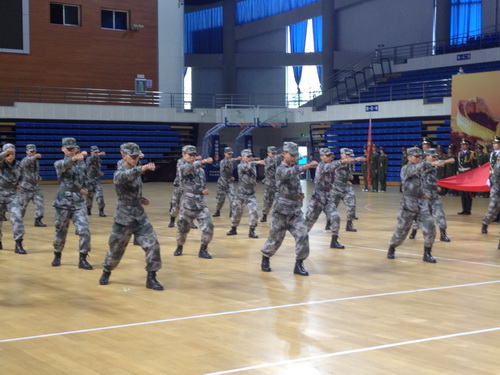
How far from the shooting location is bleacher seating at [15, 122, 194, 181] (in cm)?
4022

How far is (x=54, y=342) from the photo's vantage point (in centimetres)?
823

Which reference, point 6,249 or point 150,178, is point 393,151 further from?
point 6,249

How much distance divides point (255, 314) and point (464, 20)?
34606mm

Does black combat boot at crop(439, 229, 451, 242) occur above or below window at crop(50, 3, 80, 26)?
below

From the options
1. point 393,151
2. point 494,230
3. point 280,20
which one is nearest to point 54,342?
point 494,230

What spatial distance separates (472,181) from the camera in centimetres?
2297

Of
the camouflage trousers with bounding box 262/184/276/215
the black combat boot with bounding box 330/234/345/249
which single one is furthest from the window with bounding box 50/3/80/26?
the black combat boot with bounding box 330/234/345/249

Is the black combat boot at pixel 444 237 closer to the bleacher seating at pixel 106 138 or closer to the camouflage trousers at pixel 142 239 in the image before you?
the camouflage trousers at pixel 142 239

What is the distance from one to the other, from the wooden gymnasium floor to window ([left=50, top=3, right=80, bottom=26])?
2730 centimetres

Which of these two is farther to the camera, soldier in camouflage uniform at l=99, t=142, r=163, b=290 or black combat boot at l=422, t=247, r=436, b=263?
black combat boot at l=422, t=247, r=436, b=263

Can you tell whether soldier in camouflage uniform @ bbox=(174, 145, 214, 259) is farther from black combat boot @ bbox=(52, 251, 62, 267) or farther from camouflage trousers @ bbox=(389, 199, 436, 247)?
camouflage trousers @ bbox=(389, 199, 436, 247)

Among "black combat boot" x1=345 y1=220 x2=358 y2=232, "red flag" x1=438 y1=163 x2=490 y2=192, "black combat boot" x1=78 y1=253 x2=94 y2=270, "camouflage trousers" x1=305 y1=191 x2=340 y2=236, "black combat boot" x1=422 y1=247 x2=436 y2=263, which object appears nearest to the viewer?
"black combat boot" x1=78 y1=253 x2=94 y2=270

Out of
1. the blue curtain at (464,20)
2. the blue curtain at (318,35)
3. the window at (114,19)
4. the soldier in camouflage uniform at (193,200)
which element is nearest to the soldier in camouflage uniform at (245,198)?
the soldier in camouflage uniform at (193,200)

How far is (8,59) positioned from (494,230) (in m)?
28.4
